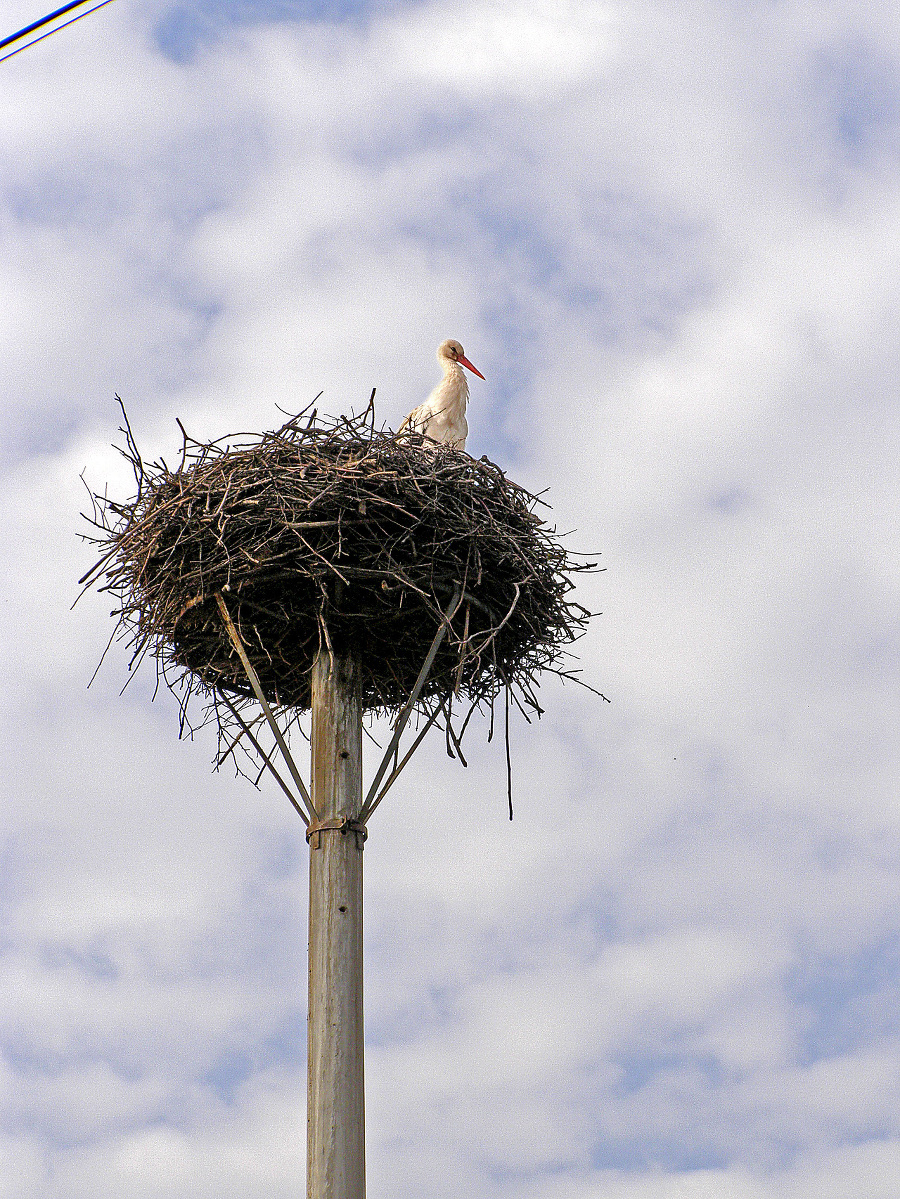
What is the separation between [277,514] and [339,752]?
3.22ft

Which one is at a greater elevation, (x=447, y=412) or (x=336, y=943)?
(x=447, y=412)

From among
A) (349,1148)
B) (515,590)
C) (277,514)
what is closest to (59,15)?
(277,514)

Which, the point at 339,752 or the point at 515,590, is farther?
the point at 515,590

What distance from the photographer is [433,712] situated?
6.10 meters

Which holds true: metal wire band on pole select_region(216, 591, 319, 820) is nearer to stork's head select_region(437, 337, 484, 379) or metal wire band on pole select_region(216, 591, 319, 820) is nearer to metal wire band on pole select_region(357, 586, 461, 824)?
metal wire band on pole select_region(357, 586, 461, 824)

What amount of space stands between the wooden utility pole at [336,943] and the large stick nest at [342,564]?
0.99 ft

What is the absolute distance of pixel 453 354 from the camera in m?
9.42

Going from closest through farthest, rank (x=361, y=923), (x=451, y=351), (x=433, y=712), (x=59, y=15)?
(x=361, y=923) < (x=59, y=15) < (x=433, y=712) < (x=451, y=351)

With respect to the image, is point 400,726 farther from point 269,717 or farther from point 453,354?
point 453,354

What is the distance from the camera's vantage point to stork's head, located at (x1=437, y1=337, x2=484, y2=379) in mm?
9406

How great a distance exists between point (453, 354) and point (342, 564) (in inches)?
161

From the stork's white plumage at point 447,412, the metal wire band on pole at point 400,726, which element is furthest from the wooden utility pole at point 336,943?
the stork's white plumage at point 447,412

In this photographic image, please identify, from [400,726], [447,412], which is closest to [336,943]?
[400,726]

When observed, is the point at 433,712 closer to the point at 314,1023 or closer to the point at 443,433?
the point at 314,1023
